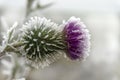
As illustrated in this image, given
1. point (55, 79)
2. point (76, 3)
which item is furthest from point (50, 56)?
point (76, 3)

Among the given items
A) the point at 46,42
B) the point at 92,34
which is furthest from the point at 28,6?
the point at 92,34

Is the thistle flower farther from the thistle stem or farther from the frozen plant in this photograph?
the thistle stem

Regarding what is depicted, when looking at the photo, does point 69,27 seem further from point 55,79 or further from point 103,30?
point 103,30

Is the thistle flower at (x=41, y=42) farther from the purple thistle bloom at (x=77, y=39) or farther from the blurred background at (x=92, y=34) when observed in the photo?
the blurred background at (x=92, y=34)

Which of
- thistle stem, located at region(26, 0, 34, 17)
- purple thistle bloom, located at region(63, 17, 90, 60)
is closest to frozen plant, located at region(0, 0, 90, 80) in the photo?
purple thistle bloom, located at region(63, 17, 90, 60)

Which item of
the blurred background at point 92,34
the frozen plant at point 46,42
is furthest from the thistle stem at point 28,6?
the frozen plant at point 46,42

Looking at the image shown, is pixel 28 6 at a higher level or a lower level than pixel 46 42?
higher

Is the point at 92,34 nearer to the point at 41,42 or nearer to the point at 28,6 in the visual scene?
the point at 28,6
